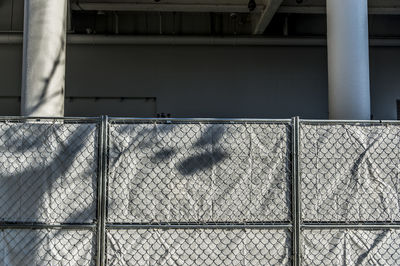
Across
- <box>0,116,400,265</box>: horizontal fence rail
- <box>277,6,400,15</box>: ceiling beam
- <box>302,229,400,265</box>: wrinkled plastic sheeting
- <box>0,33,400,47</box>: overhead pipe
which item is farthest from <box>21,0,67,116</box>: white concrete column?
<box>277,6,400,15</box>: ceiling beam

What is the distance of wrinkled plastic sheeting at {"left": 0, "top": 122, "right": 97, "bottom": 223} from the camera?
328 cm

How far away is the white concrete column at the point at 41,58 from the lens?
5.77m

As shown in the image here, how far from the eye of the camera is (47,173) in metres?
3.30

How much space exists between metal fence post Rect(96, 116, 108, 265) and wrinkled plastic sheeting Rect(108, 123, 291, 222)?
57 mm

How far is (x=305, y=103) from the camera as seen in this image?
1287cm

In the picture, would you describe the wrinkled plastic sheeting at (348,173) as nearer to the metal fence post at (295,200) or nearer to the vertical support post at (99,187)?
the metal fence post at (295,200)

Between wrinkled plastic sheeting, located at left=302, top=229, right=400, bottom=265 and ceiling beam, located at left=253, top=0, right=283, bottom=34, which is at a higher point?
ceiling beam, located at left=253, top=0, right=283, bottom=34

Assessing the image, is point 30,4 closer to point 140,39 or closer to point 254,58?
point 140,39

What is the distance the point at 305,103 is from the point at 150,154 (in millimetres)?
10432

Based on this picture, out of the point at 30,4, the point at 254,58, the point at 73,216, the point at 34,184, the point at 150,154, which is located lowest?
the point at 73,216

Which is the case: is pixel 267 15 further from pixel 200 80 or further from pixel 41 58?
pixel 41 58

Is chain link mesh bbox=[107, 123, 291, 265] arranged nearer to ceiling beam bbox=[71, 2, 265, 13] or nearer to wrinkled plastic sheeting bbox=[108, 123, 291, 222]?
wrinkled plastic sheeting bbox=[108, 123, 291, 222]

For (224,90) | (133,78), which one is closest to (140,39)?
(133,78)

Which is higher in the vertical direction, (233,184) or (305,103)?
(305,103)
